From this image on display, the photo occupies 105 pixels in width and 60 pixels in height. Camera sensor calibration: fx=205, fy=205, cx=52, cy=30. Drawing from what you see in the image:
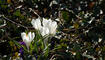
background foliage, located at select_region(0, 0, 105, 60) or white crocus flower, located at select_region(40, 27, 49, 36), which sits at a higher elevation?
white crocus flower, located at select_region(40, 27, 49, 36)

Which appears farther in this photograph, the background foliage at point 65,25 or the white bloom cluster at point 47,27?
the background foliage at point 65,25

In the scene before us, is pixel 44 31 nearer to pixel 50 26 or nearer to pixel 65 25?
pixel 50 26

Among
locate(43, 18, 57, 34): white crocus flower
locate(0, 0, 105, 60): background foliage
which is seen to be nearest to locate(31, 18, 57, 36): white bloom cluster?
locate(43, 18, 57, 34): white crocus flower

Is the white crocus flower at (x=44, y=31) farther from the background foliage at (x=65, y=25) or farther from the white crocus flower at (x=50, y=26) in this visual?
the background foliage at (x=65, y=25)

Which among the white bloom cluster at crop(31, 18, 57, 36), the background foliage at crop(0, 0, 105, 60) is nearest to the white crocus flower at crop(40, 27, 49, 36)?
the white bloom cluster at crop(31, 18, 57, 36)

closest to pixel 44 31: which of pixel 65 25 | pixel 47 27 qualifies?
pixel 47 27

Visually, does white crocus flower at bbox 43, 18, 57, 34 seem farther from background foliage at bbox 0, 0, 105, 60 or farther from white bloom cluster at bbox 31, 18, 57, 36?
background foliage at bbox 0, 0, 105, 60

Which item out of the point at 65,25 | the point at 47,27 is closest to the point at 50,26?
the point at 47,27

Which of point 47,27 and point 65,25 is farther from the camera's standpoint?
point 65,25

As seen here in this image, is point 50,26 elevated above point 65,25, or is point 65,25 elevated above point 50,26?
point 50,26

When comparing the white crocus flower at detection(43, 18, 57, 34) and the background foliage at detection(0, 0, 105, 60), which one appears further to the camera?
the background foliage at detection(0, 0, 105, 60)

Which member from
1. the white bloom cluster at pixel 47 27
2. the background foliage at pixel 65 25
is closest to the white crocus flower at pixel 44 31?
the white bloom cluster at pixel 47 27

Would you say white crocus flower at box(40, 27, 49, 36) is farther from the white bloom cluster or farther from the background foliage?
the background foliage
